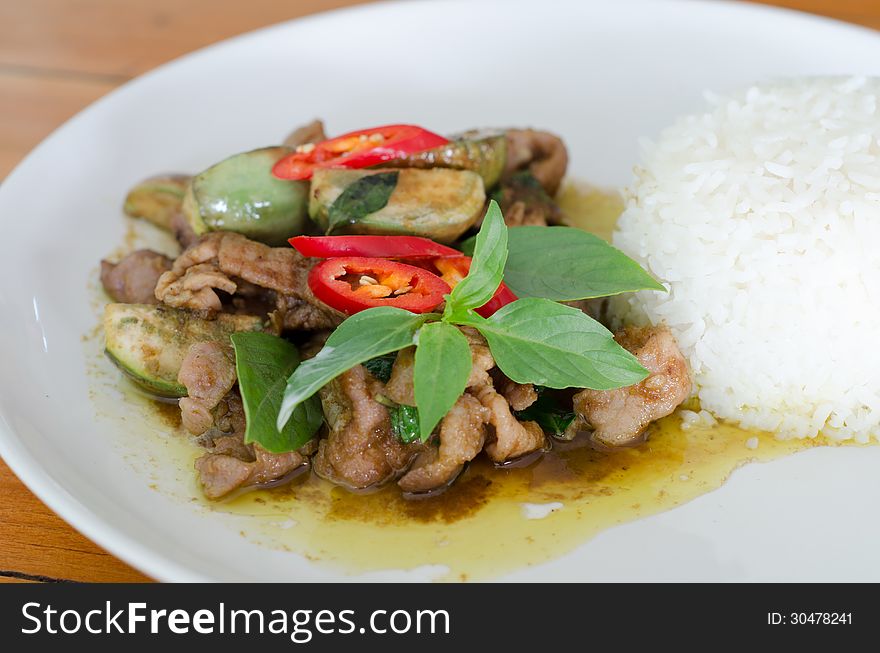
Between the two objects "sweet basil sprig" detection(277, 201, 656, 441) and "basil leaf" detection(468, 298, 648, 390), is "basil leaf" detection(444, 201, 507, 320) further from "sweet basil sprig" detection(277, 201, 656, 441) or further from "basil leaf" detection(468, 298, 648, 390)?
"basil leaf" detection(468, 298, 648, 390)

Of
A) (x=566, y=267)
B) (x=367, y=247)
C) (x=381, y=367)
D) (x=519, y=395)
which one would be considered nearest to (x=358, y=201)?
(x=367, y=247)

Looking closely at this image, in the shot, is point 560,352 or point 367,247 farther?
point 367,247

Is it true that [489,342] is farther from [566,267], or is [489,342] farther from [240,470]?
[240,470]

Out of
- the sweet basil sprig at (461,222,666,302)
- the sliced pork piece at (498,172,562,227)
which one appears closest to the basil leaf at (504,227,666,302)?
the sweet basil sprig at (461,222,666,302)

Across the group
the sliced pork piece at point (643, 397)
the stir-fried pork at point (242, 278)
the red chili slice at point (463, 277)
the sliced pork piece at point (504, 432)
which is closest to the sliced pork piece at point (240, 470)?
the stir-fried pork at point (242, 278)

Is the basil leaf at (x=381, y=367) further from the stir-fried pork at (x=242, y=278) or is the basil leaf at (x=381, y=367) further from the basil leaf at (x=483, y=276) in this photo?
the basil leaf at (x=483, y=276)

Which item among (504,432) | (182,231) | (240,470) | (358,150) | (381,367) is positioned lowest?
(240,470)
